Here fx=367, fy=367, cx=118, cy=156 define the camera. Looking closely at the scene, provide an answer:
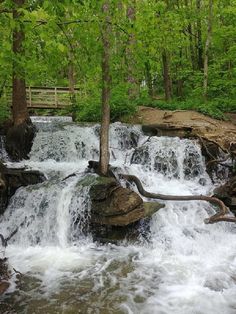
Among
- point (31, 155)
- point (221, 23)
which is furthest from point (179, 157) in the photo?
point (221, 23)

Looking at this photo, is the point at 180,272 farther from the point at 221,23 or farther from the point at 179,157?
the point at 221,23

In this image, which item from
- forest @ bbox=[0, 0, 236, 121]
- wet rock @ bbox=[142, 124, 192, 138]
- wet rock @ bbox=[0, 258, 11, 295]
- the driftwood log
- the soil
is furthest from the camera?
wet rock @ bbox=[142, 124, 192, 138]

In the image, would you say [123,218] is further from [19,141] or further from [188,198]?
[19,141]

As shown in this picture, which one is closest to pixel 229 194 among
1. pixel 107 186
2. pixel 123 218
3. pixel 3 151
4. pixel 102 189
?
pixel 123 218

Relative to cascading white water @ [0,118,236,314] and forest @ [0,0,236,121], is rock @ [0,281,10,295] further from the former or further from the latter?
forest @ [0,0,236,121]

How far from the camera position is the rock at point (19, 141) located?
1321 centimetres

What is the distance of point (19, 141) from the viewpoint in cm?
1325

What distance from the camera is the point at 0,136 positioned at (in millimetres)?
13547

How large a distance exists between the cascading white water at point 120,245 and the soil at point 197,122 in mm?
1021

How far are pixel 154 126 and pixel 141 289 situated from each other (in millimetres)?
8402

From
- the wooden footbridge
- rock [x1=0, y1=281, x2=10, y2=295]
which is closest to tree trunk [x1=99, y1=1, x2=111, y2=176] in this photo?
Answer: rock [x1=0, y1=281, x2=10, y2=295]

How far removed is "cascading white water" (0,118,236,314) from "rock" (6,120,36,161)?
267mm

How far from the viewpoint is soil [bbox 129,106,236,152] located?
13.0m

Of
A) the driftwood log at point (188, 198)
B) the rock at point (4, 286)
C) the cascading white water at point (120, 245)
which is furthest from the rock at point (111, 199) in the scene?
the rock at point (4, 286)
